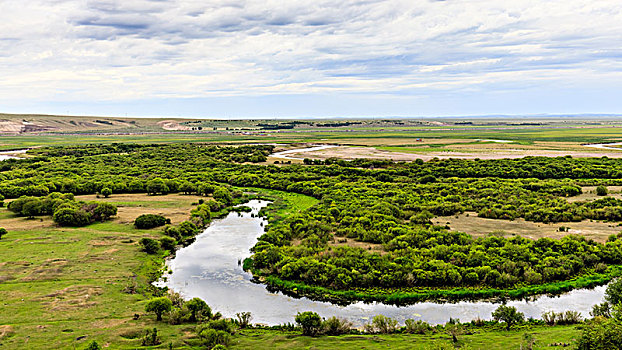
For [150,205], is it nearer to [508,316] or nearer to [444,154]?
[508,316]

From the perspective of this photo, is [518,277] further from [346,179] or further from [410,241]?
[346,179]

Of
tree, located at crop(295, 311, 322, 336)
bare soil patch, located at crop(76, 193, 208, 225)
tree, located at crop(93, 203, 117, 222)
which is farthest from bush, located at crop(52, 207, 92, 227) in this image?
tree, located at crop(295, 311, 322, 336)

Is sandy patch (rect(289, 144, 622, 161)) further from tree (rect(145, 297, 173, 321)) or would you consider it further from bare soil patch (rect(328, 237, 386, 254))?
tree (rect(145, 297, 173, 321))

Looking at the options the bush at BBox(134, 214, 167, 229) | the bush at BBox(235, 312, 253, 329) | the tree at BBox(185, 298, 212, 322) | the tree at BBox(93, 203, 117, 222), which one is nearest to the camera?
the bush at BBox(235, 312, 253, 329)

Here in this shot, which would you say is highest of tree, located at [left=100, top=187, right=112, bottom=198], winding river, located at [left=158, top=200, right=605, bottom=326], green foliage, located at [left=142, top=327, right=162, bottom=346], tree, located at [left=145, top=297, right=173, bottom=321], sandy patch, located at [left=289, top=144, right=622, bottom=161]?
sandy patch, located at [left=289, top=144, right=622, bottom=161]

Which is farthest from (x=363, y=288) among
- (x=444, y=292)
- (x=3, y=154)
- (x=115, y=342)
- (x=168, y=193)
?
(x=3, y=154)

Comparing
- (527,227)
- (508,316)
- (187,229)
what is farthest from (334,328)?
(527,227)
